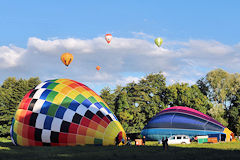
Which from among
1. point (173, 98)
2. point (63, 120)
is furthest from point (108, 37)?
point (63, 120)

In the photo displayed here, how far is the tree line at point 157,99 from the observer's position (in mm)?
58844

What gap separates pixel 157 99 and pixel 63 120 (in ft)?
129

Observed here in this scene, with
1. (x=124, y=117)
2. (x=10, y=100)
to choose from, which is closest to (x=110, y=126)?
(x=124, y=117)

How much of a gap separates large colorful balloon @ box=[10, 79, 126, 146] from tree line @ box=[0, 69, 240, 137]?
31834 mm

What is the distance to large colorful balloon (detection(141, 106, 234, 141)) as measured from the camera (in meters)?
36.5

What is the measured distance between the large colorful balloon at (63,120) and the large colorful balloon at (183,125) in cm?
1408

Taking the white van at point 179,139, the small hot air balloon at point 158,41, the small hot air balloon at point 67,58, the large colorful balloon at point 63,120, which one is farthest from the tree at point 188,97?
the large colorful balloon at point 63,120

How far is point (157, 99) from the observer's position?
61.4 meters

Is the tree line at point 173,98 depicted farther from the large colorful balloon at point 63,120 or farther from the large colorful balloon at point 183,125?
the large colorful balloon at point 63,120

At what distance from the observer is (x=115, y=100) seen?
64062 millimetres

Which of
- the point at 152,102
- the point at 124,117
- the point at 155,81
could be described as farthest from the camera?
the point at 155,81

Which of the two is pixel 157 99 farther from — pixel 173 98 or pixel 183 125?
pixel 183 125

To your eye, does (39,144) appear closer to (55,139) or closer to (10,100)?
(55,139)

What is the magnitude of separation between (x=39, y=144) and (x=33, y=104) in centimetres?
321
